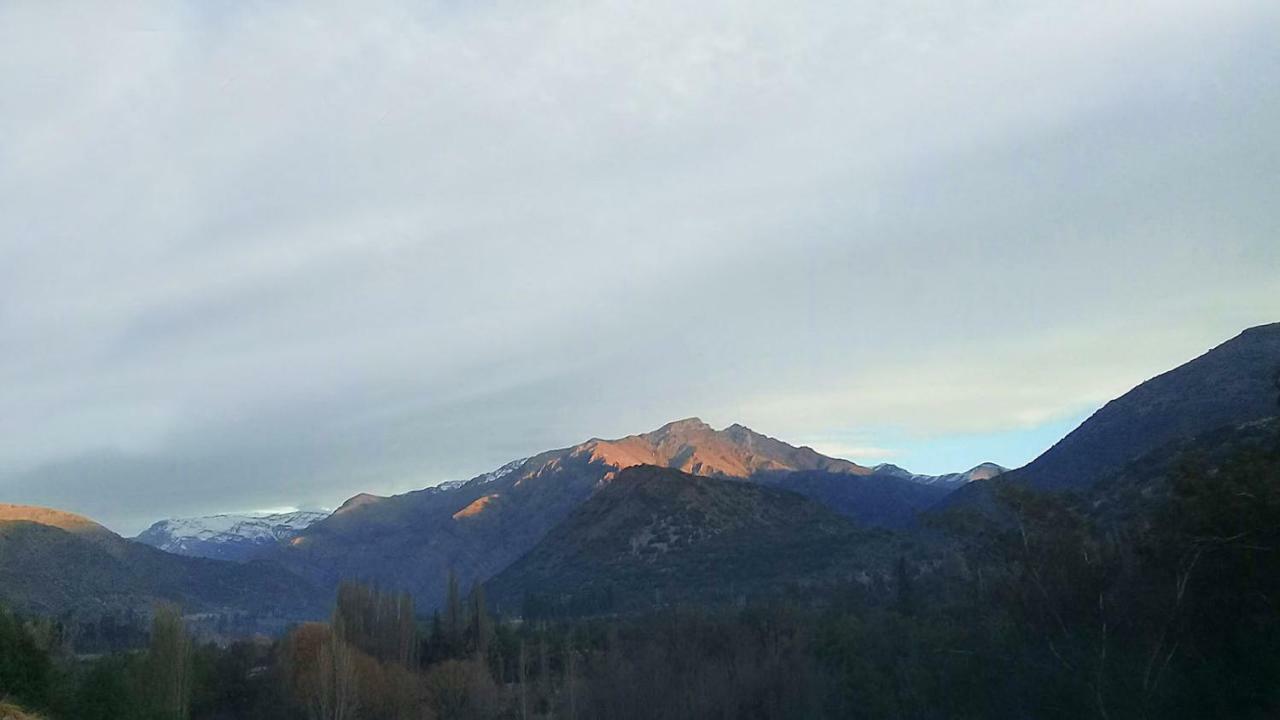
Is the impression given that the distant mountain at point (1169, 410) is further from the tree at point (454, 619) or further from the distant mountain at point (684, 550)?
the tree at point (454, 619)

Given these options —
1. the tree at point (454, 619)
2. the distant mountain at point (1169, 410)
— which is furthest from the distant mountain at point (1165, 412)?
the tree at point (454, 619)

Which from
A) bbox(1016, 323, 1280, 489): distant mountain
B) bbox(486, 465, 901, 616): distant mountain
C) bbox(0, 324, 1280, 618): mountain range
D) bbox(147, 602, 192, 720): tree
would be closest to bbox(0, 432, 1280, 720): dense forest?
bbox(147, 602, 192, 720): tree

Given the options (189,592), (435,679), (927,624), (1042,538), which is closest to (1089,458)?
(927,624)

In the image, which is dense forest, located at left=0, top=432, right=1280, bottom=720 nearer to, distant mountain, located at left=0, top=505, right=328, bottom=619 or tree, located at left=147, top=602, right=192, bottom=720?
tree, located at left=147, top=602, right=192, bottom=720

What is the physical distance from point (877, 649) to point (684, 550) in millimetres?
70882

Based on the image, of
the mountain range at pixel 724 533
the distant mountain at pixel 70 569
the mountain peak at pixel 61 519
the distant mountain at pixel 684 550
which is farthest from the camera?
the mountain peak at pixel 61 519

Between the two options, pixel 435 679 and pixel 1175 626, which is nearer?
pixel 1175 626

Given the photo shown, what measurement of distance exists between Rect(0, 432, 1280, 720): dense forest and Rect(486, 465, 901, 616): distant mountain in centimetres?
1798

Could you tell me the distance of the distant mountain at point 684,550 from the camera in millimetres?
106562

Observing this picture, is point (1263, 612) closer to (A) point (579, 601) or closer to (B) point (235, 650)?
(B) point (235, 650)

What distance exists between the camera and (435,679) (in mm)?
65625

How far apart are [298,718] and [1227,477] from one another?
51.0 metres

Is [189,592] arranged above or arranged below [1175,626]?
above

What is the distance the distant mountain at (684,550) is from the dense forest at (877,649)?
59.0 ft
